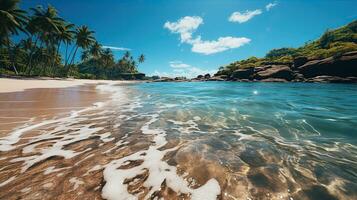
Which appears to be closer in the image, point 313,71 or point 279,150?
point 279,150

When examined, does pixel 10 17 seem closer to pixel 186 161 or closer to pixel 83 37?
pixel 83 37

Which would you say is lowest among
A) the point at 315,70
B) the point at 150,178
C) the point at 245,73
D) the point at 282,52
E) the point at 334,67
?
the point at 150,178

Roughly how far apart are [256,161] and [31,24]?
159ft

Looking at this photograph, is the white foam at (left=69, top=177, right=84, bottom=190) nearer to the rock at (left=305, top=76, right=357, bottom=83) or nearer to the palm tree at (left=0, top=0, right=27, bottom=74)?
the palm tree at (left=0, top=0, right=27, bottom=74)

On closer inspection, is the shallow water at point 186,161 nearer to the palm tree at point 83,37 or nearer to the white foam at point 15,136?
the white foam at point 15,136

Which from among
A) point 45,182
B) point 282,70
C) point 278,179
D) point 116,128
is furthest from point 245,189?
point 282,70

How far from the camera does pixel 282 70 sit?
132 ft

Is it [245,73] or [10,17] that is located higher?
[10,17]

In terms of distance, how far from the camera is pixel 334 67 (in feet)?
110

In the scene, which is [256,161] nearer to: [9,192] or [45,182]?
[45,182]

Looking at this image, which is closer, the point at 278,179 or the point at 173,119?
the point at 278,179


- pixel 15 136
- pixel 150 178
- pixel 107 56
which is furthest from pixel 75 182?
pixel 107 56

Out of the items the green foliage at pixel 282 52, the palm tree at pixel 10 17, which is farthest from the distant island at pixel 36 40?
the green foliage at pixel 282 52

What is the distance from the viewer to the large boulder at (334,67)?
31578mm
